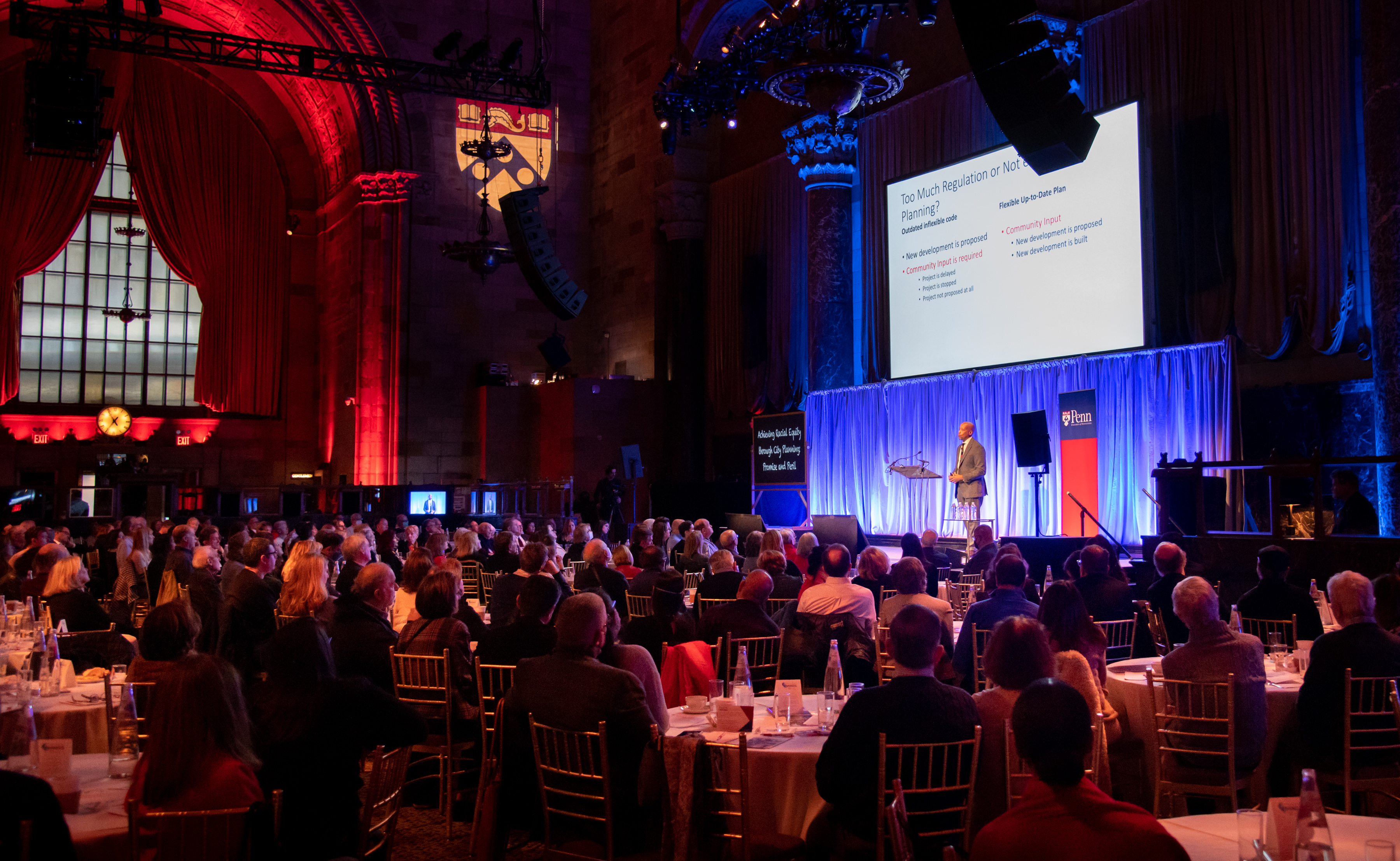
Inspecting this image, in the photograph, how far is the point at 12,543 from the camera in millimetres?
9461

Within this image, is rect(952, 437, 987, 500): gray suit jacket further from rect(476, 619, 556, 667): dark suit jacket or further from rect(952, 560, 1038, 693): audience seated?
rect(476, 619, 556, 667): dark suit jacket

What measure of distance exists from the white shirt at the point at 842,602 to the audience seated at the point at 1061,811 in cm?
333

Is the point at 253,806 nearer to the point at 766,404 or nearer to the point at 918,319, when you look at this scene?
the point at 918,319

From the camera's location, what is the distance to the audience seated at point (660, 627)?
500 cm

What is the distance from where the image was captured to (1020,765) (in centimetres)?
347

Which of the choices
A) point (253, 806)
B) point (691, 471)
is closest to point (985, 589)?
point (253, 806)

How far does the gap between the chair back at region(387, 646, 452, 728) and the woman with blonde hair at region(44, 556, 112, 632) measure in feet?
6.46

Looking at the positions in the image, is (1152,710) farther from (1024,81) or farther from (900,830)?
(1024,81)

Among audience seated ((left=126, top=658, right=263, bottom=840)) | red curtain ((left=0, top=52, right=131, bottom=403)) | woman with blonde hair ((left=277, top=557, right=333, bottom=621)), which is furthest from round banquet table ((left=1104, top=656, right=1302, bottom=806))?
red curtain ((left=0, top=52, right=131, bottom=403))

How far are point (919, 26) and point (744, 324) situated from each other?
5071 millimetres

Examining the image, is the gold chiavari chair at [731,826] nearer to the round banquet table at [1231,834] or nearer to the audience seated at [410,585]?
the round banquet table at [1231,834]

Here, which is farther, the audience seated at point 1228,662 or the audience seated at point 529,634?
the audience seated at point 529,634

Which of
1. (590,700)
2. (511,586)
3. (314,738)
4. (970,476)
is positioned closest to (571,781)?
(590,700)

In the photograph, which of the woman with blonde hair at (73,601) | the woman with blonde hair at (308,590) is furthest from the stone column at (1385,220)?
the woman with blonde hair at (73,601)
